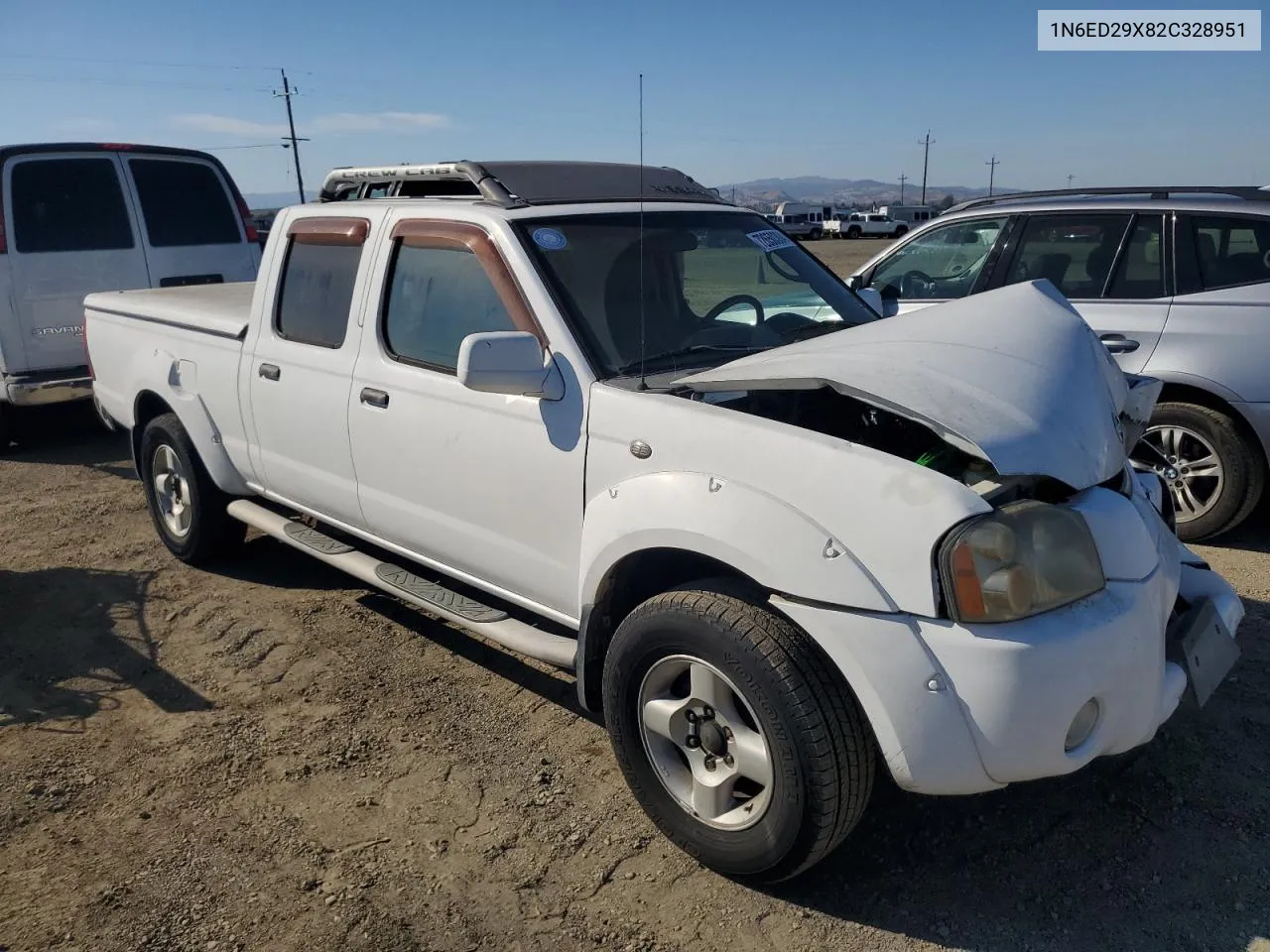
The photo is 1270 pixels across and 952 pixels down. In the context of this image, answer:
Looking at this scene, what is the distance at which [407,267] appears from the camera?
4.01 meters

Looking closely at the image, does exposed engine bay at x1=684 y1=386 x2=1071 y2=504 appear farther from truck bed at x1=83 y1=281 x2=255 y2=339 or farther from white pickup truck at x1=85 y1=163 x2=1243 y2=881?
truck bed at x1=83 y1=281 x2=255 y2=339

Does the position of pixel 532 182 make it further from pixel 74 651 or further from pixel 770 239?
pixel 74 651

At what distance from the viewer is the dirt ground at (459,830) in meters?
2.78

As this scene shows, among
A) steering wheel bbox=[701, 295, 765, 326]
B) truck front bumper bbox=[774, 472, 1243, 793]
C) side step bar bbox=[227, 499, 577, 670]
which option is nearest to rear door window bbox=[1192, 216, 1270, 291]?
steering wheel bbox=[701, 295, 765, 326]

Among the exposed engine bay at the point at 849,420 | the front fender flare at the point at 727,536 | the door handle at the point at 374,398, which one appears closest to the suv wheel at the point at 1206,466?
the exposed engine bay at the point at 849,420

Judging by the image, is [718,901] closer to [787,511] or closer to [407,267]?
[787,511]

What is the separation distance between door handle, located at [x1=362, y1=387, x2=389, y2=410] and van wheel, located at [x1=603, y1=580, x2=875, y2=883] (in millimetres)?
1502

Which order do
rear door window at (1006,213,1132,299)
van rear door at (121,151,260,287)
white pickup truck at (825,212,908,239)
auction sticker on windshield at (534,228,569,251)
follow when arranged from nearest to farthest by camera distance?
1. auction sticker on windshield at (534,228,569,251)
2. rear door window at (1006,213,1132,299)
3. van rear door at (121,151,260,287)
4. white pickup truck at (825,212,908,239)

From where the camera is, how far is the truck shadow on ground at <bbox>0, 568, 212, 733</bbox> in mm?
4102

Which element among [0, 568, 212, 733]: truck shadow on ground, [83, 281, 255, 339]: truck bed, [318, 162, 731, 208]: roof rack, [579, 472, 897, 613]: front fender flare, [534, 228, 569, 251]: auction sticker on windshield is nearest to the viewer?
[579, 472, 897, 613]: front fender flare

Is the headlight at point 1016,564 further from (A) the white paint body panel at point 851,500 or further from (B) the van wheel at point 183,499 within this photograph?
(B) the van wheel at point 183,499

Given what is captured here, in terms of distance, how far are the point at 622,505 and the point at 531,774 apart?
3.69 feet

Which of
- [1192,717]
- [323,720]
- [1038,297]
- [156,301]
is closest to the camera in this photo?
[1038,297]

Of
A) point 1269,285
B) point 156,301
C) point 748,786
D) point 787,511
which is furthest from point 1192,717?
point 156,301
